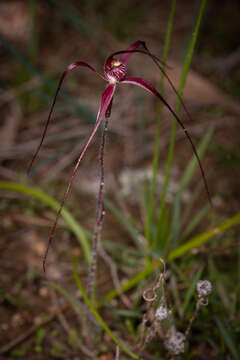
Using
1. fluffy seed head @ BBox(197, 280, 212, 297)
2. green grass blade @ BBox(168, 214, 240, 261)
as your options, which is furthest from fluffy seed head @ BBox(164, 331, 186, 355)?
green grass blade @ BBox(168, 214, 240, 261)

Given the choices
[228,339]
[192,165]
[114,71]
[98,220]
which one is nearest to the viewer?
[114,71]

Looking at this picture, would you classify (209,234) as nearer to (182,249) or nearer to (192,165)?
(182,249)

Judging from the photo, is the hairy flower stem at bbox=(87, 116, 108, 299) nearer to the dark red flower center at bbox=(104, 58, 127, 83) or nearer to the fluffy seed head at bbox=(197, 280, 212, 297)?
the dark red flower center at bbox=(104, 58, 127, 83)

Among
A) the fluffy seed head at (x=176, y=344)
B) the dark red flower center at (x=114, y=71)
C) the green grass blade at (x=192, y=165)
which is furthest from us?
the green grass blade at (x=192, y=165)

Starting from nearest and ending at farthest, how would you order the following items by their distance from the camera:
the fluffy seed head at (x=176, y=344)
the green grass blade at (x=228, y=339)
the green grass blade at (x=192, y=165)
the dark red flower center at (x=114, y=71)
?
the dark red flower center at (x=114, y=71), the fluffy seed head at (x=176, y=344), the green grass blade at (x=228, y=339), the green grass blade at (x=192, y=165)

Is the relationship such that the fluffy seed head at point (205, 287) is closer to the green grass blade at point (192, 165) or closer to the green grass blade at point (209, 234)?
the green grass blade at point (209, 234)


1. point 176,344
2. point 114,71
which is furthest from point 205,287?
point 114,71

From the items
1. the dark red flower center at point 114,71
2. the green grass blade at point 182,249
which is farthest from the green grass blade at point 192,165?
the dark red flower center at point 114,71

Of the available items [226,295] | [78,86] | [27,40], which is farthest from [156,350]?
[27,40]

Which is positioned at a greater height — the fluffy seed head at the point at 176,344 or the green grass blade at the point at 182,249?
the green grass blade at the point at 182,249
